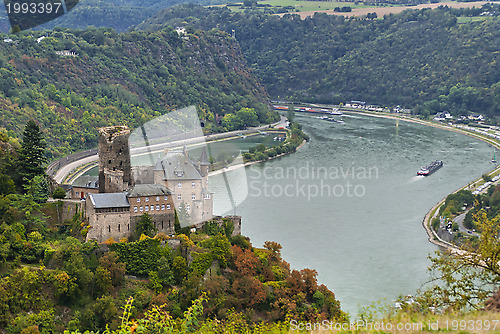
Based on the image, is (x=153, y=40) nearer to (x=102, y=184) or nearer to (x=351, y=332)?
(x=102, y=184)

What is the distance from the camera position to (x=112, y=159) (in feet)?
104

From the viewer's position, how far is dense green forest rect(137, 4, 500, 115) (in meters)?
115

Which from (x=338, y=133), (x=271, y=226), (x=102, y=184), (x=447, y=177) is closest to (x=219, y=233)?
(x=102, y=184)

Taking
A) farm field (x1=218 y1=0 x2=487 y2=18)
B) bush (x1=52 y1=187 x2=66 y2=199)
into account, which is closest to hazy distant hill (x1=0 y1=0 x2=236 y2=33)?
farm field (x1=218 y1=0 x2=487 y2=18)

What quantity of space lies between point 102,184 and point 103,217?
3.08 metres

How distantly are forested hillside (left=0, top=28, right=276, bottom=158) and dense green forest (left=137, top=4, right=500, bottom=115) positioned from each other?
17.0 metres

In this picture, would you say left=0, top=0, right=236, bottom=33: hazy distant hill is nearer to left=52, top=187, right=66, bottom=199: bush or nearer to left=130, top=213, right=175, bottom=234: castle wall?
left=52, top=187, right=66, bottom=199: bush

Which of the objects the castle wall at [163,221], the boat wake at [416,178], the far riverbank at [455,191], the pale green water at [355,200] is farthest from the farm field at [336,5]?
the castle wall at [163,221]

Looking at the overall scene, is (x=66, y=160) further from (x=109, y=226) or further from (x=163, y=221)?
(x=109, y=226)

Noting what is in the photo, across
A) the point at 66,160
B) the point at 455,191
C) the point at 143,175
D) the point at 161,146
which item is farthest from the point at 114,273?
the point at 161,146

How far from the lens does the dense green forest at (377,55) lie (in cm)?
11538

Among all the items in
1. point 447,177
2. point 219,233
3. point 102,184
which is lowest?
point 447,177

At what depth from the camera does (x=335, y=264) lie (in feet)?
131

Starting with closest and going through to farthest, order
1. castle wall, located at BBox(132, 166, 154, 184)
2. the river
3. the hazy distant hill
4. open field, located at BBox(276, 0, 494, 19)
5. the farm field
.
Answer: castle wall, located at BBox(132, 166, 154, 184)
the river
open field, located at BBox(276, 0, 494, 19)
the farm field
the hazy distant hill
